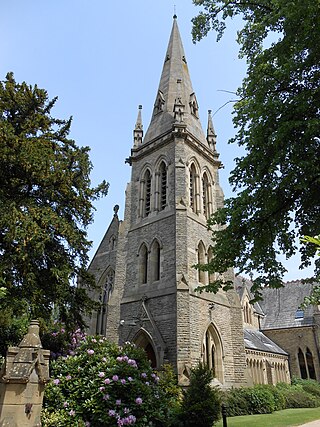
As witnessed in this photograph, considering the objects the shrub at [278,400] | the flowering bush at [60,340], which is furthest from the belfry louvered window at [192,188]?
the shrub at [278,400]

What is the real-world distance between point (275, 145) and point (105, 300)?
1731 centimetres

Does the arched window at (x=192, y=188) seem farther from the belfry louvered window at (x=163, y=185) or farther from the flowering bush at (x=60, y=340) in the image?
the flowering bush at (x=60, y=340)

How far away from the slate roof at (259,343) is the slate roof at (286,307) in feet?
6.62

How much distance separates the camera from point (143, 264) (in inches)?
760

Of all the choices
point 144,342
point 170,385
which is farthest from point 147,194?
point 170,385

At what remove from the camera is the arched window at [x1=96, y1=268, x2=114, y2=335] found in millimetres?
20852

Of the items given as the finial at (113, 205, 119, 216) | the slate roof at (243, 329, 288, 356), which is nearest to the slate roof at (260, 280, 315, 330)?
the slate roof at (243, 329, 288, 356)

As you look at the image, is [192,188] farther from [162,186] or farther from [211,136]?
[211,136]

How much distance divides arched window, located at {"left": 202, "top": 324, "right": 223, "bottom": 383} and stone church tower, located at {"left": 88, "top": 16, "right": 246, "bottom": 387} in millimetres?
47

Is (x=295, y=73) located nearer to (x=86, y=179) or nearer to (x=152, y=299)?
(x=86, y=179)

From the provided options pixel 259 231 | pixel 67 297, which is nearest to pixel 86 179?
pixel 67 297

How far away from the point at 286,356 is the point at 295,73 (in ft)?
93.3

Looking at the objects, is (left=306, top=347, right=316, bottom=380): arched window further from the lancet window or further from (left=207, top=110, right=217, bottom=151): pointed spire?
(left=207, top=110, right=217, bottom=151): pointed spire

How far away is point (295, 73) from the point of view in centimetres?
827
